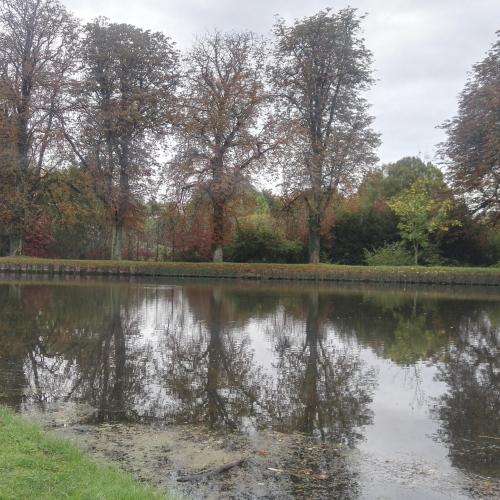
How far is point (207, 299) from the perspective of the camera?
932 inches

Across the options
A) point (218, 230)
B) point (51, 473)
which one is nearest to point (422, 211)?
point (218, 230)

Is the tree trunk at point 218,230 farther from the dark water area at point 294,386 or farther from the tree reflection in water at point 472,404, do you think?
the tree reflection in water at point 472,404

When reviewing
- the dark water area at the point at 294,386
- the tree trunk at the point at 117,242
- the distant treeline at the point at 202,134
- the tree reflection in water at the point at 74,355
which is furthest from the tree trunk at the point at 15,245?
the dark water area at the point at 294,386

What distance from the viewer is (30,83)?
125 feet

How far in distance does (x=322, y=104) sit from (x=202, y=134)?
29.3 feet

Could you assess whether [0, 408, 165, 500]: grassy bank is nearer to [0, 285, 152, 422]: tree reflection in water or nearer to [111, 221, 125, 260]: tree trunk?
[0, 285, 152, 422]: tree reflection in water

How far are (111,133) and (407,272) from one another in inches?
836

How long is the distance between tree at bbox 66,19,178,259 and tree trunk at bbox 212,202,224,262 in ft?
17.6

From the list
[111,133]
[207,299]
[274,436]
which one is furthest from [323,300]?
[111,133]

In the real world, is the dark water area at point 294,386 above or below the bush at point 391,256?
below

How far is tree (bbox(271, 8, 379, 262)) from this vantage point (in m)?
38.5

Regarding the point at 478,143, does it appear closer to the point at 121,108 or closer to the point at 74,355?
the point at 121,108

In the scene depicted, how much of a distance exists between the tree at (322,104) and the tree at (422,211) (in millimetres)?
5777

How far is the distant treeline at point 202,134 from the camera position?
3762cm
